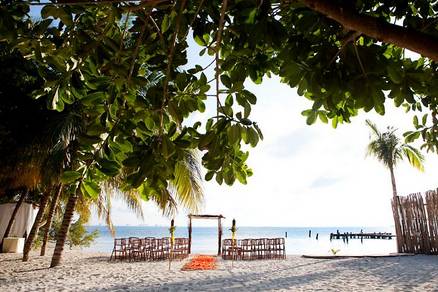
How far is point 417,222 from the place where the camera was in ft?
45.2

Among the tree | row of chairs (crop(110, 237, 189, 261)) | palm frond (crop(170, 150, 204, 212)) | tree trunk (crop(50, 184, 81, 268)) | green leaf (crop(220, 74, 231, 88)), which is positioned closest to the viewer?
the tree

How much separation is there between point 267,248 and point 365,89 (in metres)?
14.7

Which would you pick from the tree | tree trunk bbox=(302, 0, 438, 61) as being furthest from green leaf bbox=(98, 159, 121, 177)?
tree trunk bbox=(302, 0, 438, 61)

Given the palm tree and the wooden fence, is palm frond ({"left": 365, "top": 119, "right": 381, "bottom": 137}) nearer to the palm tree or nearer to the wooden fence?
the palm tree

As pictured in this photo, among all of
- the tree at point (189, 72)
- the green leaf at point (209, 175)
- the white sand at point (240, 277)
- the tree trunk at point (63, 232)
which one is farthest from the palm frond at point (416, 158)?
the green leaf at point (209, 175)

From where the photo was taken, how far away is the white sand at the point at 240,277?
806 centimetres

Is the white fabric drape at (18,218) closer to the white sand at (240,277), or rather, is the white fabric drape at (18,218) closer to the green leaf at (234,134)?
the white sand at (240,277)

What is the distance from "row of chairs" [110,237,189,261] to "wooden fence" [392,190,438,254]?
8809 millimetres

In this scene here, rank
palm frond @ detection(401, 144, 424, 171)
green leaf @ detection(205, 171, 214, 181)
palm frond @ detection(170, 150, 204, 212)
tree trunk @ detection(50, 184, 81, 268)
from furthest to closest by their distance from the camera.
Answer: palm frond @ detection(401, 144, 424, 171) < palm frond @ detection(170, 150, 204, 212) < tree trunk @ detection(50, 184, 81, 268) < green leaf @ detection(205, 171, 214, 181)

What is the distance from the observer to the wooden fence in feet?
42.7

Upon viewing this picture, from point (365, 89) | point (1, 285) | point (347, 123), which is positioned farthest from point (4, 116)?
point (365, 89)

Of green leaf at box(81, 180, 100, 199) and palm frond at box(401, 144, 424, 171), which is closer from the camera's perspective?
green leaf at box(81, 180, 100, 199)

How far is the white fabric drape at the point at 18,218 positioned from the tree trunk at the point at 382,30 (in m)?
19.3

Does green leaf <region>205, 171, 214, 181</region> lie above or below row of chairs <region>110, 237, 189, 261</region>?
above
